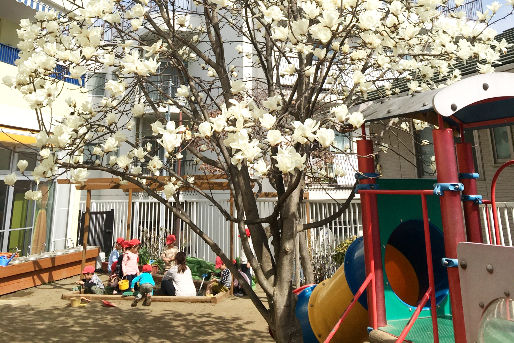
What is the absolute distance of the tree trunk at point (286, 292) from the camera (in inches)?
126

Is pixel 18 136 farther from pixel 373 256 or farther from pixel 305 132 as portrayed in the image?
pixel 373 256

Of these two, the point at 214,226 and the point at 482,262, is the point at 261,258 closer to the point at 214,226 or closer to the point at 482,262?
the point at 482,262

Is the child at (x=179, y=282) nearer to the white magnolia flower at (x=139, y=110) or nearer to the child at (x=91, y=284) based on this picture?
the child at (x=91, y=284)

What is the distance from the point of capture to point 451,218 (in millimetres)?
2096

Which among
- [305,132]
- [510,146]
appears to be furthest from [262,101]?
[510,146]

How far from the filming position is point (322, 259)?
8516 millimetres

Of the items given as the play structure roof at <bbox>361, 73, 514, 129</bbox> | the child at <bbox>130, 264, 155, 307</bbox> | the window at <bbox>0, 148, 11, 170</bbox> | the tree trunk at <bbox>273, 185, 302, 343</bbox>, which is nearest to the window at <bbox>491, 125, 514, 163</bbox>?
the play structure roof at <bbox>361, 73, 514, 129</bbox>

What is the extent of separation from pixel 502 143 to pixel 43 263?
40.3 feet

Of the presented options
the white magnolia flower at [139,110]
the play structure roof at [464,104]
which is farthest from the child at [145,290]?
the play structure roof at [464,104]

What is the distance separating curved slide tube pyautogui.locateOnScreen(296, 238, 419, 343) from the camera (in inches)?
135

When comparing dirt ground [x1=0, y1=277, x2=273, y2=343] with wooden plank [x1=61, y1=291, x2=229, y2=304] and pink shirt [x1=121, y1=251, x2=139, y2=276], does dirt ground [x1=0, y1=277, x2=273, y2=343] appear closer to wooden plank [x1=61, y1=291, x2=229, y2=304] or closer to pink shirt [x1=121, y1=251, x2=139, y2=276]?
wooden plank [x1=61, y1=291, x2=229, y2=304]

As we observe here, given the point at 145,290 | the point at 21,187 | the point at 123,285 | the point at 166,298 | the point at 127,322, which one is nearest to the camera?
the point at 127,322

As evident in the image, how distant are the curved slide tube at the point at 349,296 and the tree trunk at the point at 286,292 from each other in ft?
1.96

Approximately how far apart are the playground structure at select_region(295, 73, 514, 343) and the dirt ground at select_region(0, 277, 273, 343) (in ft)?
6.74
